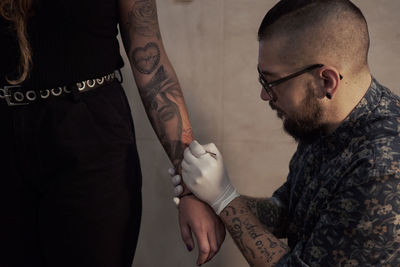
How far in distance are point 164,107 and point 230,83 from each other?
74 cm

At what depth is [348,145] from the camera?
94 centimetres

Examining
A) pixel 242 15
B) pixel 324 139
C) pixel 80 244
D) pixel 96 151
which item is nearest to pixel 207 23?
pixel 242 15

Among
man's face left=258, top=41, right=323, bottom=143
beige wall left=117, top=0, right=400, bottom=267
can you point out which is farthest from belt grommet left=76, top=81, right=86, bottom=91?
beige wall left=117, top=0, right=400, bottom=267

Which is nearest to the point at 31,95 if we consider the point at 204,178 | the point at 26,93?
the point at 26,93

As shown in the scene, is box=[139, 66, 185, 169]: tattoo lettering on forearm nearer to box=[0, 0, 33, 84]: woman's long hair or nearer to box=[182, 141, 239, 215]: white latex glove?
box=[182, 141, 239, 215]: white latex glove

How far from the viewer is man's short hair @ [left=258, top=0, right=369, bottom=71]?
94cm

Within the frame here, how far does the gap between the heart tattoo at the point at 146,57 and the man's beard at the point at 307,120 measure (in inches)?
12.7

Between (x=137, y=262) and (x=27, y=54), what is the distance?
140 centimetres

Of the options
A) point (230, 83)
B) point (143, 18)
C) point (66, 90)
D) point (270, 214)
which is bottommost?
point (270, 214)

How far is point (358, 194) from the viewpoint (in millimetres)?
839

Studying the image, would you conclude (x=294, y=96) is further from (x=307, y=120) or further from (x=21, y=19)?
(x=21, y=19)

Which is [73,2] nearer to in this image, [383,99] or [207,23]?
[383,99]

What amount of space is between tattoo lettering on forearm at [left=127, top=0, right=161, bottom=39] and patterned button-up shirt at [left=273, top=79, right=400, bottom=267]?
502mm

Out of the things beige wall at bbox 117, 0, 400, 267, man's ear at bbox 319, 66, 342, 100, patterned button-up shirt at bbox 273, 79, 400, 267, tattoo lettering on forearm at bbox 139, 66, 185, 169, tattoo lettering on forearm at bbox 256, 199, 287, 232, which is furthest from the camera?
beige wall at bbox 117, 0, 400, 267
